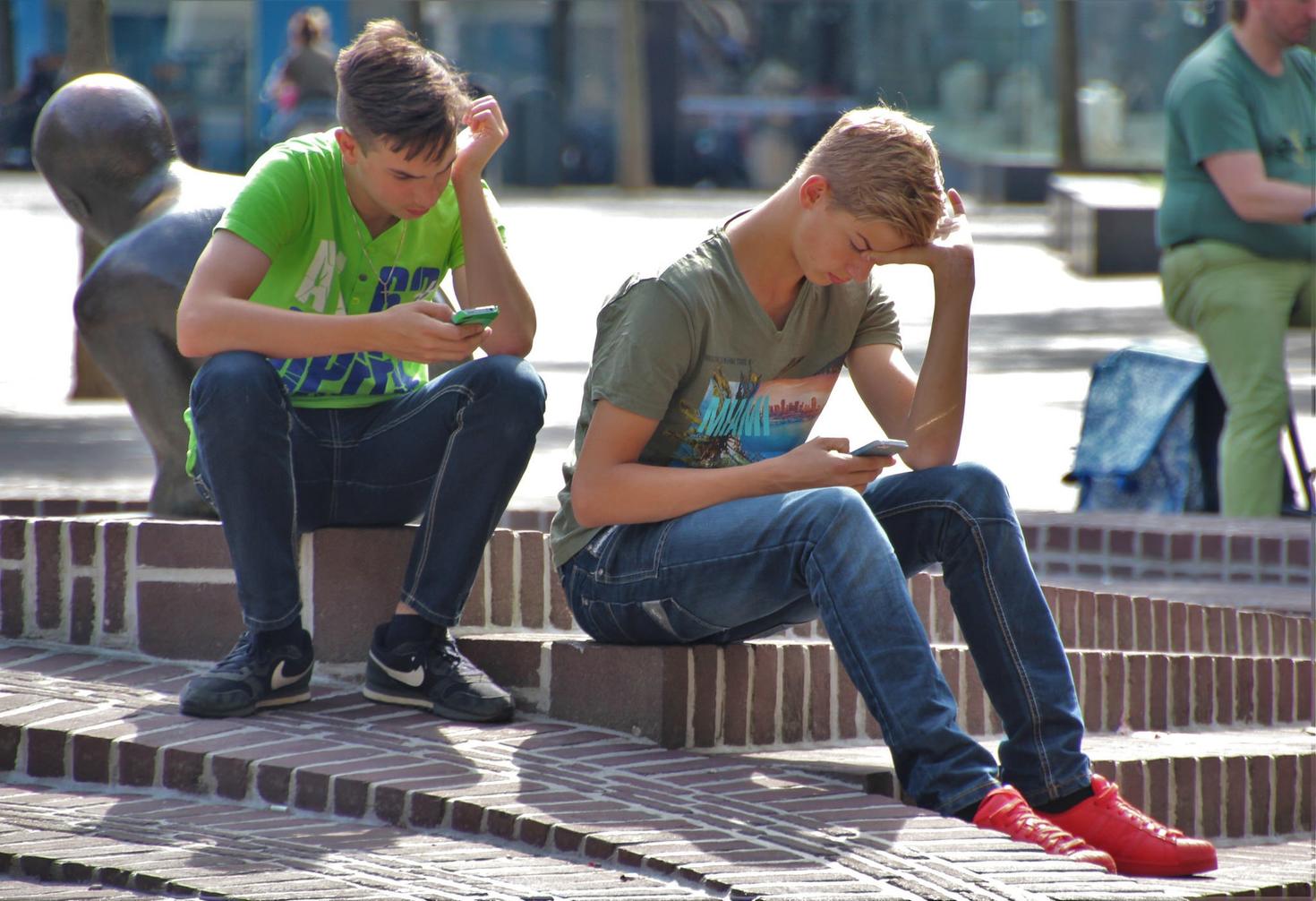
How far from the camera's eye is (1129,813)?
10.1ft

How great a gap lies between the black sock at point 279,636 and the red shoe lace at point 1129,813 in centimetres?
146

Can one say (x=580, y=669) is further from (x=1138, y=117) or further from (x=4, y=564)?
(x=1138, y=117)

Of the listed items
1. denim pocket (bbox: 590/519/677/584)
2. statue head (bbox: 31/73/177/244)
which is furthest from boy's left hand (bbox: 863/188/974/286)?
statue head (bbox: 31/73/177/244)

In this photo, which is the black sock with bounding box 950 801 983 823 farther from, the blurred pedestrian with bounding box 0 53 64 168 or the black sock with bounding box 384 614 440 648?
the blurred pedestrian with bounding box 0 53 64 168

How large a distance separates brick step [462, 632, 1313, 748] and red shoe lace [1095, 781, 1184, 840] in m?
0.64

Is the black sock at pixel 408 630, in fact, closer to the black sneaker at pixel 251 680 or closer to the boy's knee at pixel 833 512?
the black sneaker at pixel 251 680

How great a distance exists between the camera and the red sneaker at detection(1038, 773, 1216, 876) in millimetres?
3023

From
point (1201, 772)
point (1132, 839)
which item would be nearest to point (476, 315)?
point (1132, 839)

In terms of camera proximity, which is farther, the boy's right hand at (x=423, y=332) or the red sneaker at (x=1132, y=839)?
the boy's right hand at (x=423, y=332)

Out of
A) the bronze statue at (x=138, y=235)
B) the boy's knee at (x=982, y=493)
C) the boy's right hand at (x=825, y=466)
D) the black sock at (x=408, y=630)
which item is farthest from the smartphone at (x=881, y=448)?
the bronze statue at (x=138, y=235)

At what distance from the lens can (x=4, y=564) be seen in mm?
3939

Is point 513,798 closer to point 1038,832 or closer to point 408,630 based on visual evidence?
point 408,630

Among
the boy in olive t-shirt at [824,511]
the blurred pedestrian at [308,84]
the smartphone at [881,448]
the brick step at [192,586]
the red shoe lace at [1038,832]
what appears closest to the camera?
the red shoe lace at [1038,832]

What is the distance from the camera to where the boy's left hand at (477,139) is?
3.58m
